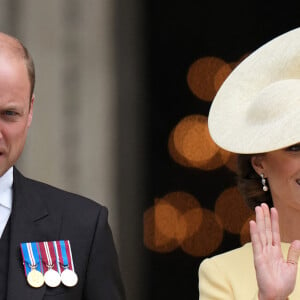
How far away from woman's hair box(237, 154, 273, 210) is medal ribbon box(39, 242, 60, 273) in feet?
2.22

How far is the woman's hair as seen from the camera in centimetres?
372

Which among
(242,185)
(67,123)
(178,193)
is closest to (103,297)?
(242,185)

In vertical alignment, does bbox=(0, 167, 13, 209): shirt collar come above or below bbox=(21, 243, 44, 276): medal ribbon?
above

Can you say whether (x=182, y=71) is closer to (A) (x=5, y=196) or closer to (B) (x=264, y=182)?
(B) (x=264, y=182)

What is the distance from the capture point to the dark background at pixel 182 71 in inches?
246

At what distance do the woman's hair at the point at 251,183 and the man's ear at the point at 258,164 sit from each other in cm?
4

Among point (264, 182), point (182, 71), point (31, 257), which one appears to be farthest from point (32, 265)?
point (182, 71)

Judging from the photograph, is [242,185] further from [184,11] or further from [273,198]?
[184,11]

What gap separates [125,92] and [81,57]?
274 millimetres

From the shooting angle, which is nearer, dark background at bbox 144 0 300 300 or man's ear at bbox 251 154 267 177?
man's ear at bbox 251 154 267 177

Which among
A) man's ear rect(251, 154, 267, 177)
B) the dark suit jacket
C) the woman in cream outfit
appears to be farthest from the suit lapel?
man's ear rect(251, 154, 267, 177)

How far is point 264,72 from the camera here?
368 cm

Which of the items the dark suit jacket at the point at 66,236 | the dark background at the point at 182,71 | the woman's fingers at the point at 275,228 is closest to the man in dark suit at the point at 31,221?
the dark suit jacket at the point at 66,236

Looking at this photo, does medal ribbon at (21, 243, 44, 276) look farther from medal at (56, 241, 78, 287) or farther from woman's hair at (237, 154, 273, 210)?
woman's hair at (237, 154, 273, 210)
